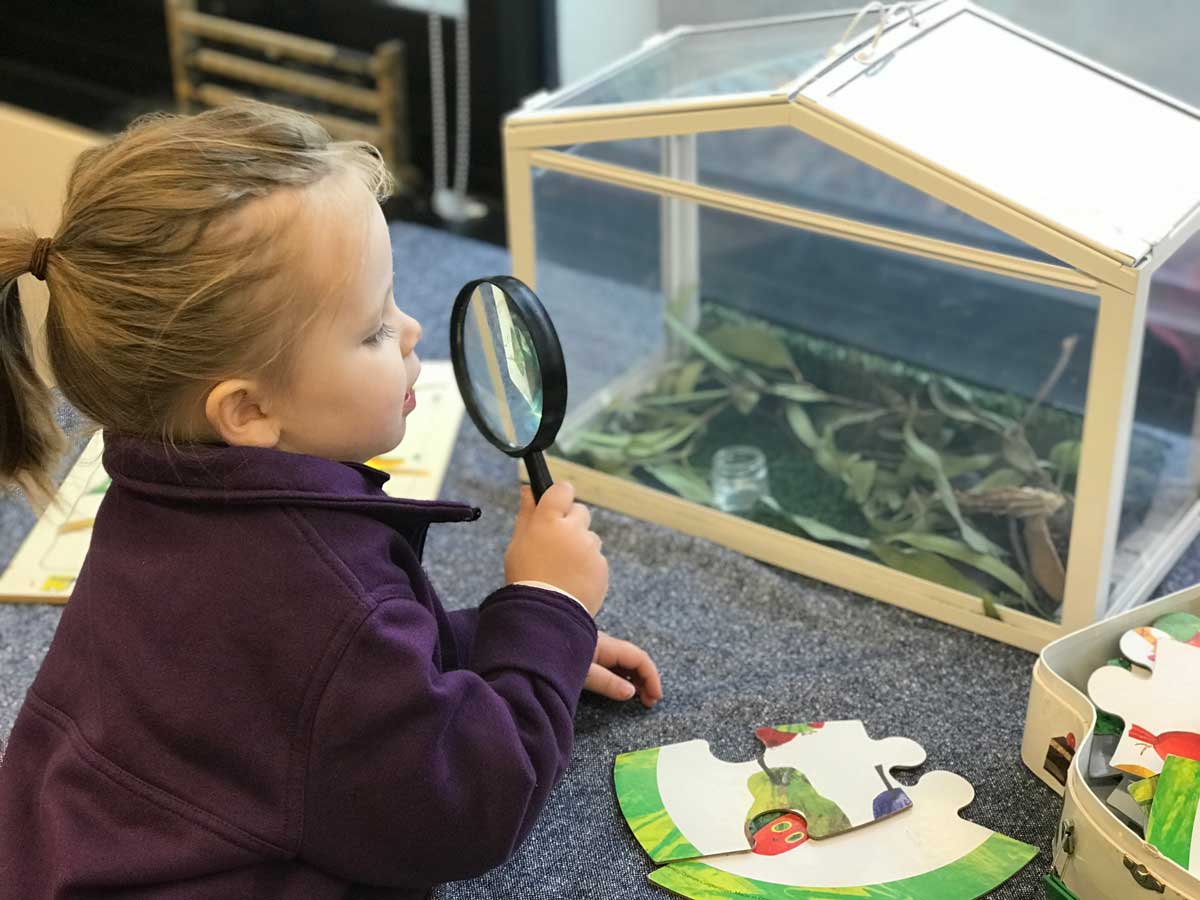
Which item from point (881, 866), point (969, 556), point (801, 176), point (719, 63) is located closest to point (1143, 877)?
point (881, 866)

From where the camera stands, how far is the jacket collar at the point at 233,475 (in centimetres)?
89

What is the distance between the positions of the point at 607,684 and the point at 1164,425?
1.94ft

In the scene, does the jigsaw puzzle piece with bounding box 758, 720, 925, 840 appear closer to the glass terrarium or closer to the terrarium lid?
the glass terrarium

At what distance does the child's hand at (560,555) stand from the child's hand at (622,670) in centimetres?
20

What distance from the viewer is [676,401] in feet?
5.23

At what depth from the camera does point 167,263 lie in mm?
850

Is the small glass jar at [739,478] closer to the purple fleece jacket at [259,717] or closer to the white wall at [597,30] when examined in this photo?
the purple fleece jacket at [259,717]

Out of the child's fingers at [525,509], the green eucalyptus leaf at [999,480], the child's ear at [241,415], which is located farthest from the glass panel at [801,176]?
the child's ear at [241,415]

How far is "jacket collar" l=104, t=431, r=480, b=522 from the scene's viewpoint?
2.91ft

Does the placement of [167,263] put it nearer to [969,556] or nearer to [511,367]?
[511,367]

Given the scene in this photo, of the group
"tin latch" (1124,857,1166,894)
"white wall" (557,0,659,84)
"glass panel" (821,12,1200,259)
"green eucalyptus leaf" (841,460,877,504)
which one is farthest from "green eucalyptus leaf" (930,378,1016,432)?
"white wall" (557,0,659,84)

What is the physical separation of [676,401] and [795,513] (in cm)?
23

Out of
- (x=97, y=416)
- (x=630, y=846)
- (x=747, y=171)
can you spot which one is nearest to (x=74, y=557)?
(x=97, y=416)

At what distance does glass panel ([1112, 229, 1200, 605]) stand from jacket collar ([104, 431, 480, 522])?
72 centimetres
